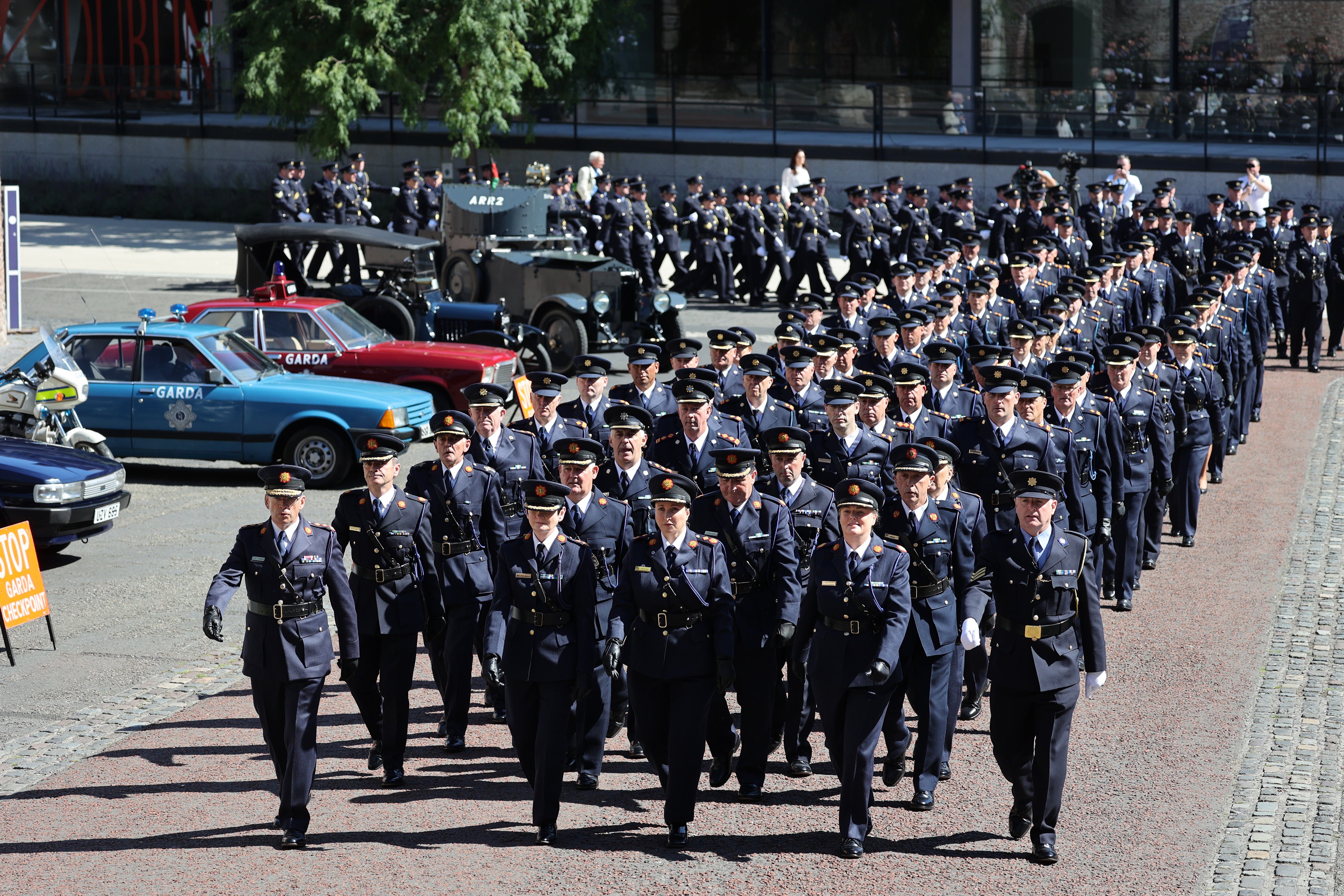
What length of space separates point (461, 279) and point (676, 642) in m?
13.9

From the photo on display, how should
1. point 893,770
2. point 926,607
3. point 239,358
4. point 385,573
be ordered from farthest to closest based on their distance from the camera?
point 239,358 < point 385,573 < point 893,770 < point 926,607

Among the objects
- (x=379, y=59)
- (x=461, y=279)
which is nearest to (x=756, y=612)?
(x=461, y=279)

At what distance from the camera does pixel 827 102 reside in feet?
113

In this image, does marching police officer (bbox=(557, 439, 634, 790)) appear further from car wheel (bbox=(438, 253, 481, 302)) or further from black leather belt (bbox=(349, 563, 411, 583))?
car wheel (bbox=(438, 253, 481, 302))

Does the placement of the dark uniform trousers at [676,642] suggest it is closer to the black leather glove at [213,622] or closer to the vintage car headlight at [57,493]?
the black leather glove at [213,622]

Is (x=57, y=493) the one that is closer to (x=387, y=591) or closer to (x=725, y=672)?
(x=387, y=591)

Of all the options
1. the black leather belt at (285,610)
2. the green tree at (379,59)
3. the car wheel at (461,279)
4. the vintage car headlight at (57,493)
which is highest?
the green tree at (379,59)

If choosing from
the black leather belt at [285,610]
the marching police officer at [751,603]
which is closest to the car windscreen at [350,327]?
the marching police officer at [751,603]

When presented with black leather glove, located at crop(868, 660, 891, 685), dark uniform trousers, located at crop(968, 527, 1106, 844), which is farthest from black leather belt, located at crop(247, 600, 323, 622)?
dark uniform trousers, located at crop(968, 527, 1106, 844)

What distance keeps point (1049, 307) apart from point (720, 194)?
11.4m

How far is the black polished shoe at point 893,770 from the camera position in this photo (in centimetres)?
868

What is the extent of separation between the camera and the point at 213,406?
15.8m

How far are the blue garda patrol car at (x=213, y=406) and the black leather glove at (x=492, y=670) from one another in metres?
7.39

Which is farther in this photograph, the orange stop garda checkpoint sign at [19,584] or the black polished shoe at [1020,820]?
the orange stop garda checkpoint sign at [19,584]
